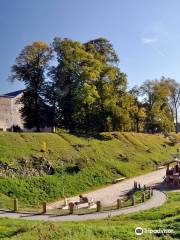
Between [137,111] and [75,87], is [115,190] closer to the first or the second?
[75,87]

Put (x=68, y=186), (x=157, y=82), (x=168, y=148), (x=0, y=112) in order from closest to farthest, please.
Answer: (x=68, y=186) → (x=0, y=112) → (x=168, y=148) → (x=157, y=82)

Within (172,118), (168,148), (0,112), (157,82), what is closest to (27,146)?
(0,112)

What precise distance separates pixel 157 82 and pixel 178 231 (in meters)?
66.5

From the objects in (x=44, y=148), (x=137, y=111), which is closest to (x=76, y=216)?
(x=44, y=148)

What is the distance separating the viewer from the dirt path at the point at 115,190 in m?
35.2

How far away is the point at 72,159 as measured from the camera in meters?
44.3

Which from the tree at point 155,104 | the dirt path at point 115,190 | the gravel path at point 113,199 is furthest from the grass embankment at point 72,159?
the tree at point 155,104

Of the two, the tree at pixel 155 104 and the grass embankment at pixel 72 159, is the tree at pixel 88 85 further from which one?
the tree at pixel 155 104

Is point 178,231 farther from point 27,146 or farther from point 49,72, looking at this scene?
point 49,72

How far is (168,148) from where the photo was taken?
7006 cm

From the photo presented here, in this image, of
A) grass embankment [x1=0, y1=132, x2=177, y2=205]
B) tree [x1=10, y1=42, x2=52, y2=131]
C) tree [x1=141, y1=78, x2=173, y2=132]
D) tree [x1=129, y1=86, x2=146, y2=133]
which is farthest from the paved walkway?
tree [x1=141, y1=78, x2=173, y2=132]

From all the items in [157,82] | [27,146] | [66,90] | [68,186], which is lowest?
[68,186]

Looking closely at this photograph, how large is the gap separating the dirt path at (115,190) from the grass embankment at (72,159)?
4.58 feet

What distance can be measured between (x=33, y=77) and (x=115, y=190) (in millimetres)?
19179
